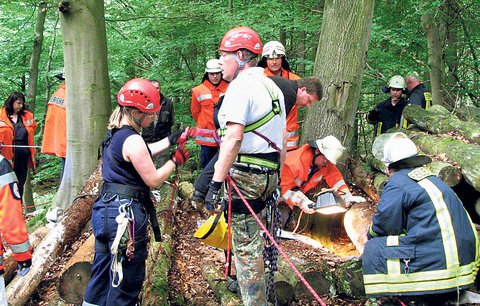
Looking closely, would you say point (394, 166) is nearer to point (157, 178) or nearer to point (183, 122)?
point (157, 178)

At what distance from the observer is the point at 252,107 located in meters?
3.41

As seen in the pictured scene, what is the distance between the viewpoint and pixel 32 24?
10.5 metres

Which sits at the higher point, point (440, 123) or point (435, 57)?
point (435, 57)

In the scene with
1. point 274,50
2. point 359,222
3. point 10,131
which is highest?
point 274,50

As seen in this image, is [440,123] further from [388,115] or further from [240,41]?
[240,41]

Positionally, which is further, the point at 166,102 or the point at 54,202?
the point at 166,102

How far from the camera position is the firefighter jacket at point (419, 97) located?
770 cm

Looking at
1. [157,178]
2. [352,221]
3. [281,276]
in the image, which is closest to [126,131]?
[157,178]

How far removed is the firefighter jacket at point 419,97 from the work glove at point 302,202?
3.55m

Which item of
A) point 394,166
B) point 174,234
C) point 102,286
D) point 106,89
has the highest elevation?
point 106,89

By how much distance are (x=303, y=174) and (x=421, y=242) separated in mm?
2434

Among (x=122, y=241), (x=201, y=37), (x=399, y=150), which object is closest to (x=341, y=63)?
(x=399, y=150)

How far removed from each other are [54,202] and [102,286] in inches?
129

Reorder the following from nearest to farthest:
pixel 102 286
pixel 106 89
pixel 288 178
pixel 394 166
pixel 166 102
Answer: pixel 102 286, pixel 394 166, pixel 288 178, pixel 106 89, pixel 166 102
